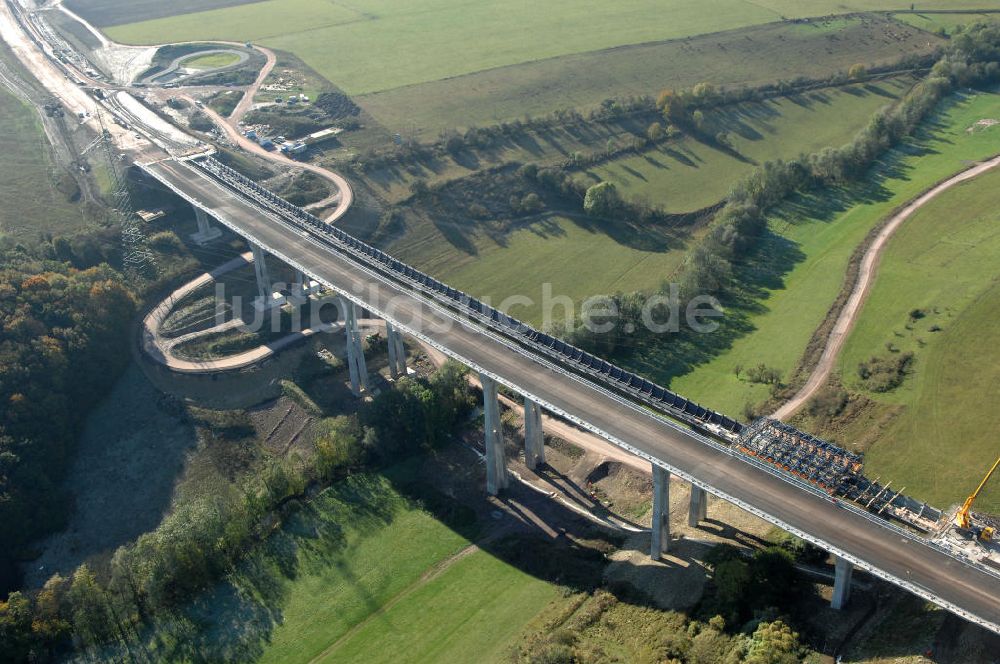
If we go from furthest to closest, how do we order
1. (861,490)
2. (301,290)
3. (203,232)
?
(203,232) < (301,290) < (861,490)

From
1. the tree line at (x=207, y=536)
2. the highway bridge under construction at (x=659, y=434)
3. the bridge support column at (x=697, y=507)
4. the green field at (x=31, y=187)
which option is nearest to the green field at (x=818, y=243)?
the highway bridge under construction at (x=659, y=434)

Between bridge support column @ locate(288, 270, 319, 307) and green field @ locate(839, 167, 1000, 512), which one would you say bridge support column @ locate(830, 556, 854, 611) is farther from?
bridge support column @ locate(288, 270, 319, 307)

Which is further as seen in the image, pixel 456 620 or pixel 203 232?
pixel 203 232

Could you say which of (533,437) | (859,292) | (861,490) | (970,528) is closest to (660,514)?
(861,490)

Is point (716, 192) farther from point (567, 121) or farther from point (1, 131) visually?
point (1, 131)

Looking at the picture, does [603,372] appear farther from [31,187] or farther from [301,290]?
[31,187]

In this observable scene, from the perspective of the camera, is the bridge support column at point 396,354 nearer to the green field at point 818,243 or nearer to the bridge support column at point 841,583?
the green field at point 818,243
